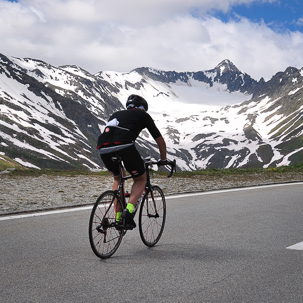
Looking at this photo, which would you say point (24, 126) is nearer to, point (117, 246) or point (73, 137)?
point (73, 137)

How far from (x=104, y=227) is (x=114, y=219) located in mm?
268

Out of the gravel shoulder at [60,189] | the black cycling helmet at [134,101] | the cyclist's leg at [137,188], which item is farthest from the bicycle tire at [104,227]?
the gravel shoulder at [60,189]

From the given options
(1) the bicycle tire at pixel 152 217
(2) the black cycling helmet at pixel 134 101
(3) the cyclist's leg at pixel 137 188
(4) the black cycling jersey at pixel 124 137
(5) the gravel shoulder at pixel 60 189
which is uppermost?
(2) the black cycling helmet at pixel 134 101

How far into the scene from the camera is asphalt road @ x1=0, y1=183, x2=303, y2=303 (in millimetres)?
4420

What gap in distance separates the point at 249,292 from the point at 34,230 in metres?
4.54

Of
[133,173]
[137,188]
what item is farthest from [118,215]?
[133,173]

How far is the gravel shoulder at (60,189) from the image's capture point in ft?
34.8

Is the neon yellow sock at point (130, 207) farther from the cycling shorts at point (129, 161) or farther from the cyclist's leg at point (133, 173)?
the cycling shorts at point (129, 161)

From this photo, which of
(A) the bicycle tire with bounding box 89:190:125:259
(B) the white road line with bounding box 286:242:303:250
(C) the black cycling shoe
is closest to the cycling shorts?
(A) the bicycle tire with bounding box 89:190:125:259

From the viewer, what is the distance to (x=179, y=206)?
35.9ft

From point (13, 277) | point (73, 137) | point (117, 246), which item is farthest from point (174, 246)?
point (73, 137)

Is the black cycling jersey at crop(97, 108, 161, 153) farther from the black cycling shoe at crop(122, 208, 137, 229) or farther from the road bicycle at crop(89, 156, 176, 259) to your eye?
the black cycling shoe at crop(122, 208, 137, 229)

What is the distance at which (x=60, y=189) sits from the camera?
1381 cm

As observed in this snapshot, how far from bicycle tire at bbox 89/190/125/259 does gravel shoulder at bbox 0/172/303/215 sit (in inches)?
106
